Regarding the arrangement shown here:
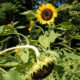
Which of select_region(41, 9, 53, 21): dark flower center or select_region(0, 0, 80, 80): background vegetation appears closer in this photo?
select_region(0, 0, 80, 80): background vegetation

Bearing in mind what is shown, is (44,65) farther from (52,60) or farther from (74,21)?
(74,21)

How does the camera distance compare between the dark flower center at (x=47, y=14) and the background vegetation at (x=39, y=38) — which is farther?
the dark flower center at (x=47, y=14)

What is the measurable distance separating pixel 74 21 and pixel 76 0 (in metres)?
1.11

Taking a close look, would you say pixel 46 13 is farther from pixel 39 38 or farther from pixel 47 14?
pixel 39 38

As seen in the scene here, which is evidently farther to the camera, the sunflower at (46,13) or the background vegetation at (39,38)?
the sunflower at (46,13)

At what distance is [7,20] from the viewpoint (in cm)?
852

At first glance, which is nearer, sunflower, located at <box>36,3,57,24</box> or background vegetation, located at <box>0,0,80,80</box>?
background vegetation, located at <box>0,0,80,80</box>

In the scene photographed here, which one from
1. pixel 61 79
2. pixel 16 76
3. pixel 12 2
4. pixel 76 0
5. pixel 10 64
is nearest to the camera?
pixel 16 76

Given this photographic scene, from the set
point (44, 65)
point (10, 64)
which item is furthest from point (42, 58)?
point (10, 64)

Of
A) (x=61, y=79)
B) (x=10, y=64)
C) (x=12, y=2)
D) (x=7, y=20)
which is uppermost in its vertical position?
(x=10, y=64)

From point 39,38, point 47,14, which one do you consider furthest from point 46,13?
point 39,38

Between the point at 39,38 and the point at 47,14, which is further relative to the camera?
the point at 47,14

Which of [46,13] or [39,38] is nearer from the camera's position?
[39,38]

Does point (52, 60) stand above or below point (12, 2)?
above
